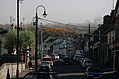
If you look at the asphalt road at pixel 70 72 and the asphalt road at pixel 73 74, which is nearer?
the asphalt road at pixel 73 74

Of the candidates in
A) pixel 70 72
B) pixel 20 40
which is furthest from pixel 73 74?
pixel 20 40

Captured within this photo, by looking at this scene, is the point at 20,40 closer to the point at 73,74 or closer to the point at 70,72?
the point at 70,72

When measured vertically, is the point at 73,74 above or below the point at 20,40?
below

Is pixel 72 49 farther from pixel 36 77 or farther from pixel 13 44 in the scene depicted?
pixel 36 77

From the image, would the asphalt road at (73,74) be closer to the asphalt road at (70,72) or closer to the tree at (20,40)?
the asphalt road at (70,72)

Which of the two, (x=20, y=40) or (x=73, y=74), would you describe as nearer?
(x=73, y=74)

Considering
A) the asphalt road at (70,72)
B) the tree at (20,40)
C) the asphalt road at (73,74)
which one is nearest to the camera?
the asphalt road at (73,74)

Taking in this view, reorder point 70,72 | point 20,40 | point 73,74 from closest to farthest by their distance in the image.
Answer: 1. point 73,74
2. point 70,72
3. point 20,40

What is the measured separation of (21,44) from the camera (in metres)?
58.7

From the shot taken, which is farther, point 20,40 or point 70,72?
point 20,40

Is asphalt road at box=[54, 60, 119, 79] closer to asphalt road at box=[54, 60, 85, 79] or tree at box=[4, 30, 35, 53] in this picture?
asphalt road at box=[54, 60, 85, 79]

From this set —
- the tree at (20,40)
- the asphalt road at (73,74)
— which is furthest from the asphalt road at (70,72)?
the tree at (20,40)

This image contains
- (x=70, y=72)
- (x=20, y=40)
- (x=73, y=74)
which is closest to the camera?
(x=73, y=74)

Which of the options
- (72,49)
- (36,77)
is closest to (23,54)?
(36,77)
